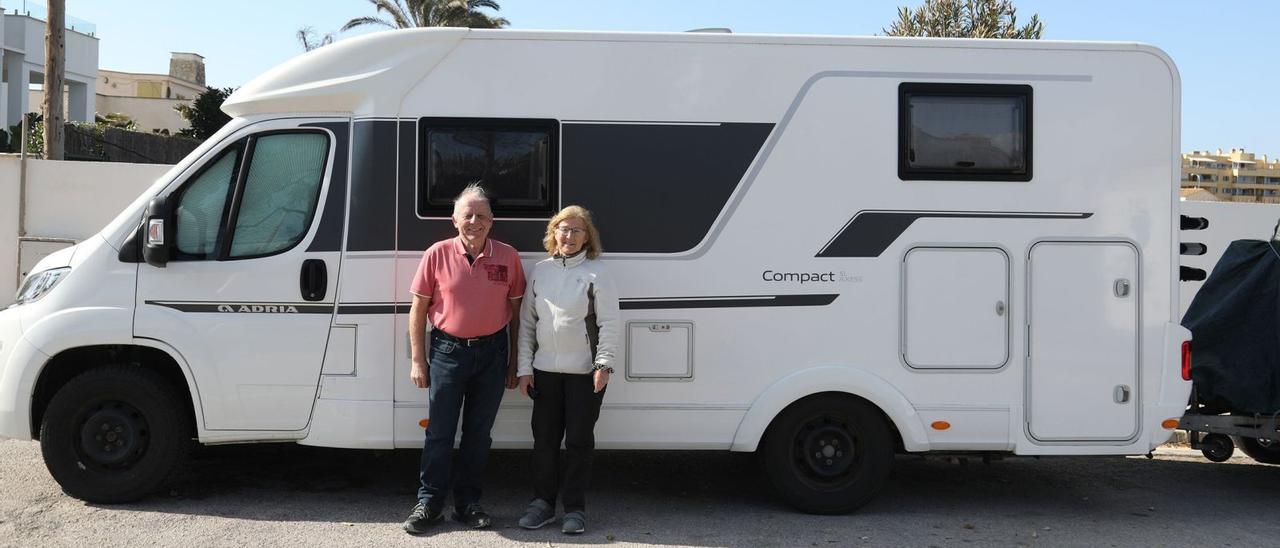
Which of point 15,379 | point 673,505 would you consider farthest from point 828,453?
point 15,379

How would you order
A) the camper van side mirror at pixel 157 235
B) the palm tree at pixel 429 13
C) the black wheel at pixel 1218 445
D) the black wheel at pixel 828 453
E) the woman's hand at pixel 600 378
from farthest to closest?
1. the palm tree at pixel 429 13
2. the black wheel at pixel 1218 445
3. the black wheel at pixel 828 453
4. the camper van side mirror at pixel 157 235
5. the woman's hand at pixel 600 378

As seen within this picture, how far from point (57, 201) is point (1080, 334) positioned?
11.6 metres

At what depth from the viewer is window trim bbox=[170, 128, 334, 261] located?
561 cm

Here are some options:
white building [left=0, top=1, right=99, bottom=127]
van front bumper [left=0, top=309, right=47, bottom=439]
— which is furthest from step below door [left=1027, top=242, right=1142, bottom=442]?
white building [left=0, top=1, right=99, bottom=127]

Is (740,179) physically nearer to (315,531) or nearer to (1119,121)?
(1119,121)

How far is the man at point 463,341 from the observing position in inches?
209

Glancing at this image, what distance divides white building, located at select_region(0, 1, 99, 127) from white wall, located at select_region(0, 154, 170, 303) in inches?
1133

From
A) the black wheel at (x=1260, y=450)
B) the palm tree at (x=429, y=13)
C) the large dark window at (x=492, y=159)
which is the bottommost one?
the black wheel at (x=1260, y=450)

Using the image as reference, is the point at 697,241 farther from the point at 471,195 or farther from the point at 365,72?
the point at 365,72

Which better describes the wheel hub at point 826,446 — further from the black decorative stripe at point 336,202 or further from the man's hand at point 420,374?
the black decorative stripe at point 336,202

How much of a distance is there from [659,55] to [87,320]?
3358 millimetres

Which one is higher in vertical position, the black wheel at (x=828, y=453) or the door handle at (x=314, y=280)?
the door handle at (x=314, y=280)

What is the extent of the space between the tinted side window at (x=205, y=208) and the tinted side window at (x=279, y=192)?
10 centimetres

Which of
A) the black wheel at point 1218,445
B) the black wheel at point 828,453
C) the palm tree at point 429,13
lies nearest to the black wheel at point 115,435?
the black wheel at point 828,453
